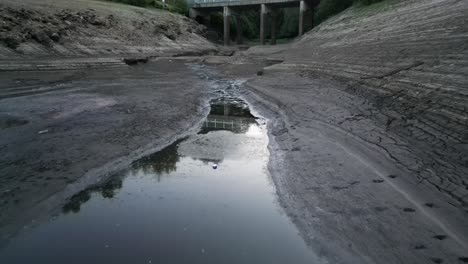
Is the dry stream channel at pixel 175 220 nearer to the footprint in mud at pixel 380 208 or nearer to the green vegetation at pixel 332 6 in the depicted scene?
the footprint in mud at pixel 380 208

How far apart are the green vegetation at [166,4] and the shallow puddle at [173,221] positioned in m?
43.1

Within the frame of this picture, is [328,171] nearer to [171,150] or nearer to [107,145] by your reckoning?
[171,150]

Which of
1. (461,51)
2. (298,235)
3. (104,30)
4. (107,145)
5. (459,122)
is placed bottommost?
(298,235)

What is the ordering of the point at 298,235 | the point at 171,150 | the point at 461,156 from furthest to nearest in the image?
the point at 171,150
the point at 461,156
the point at 298,235

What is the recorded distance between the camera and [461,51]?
385 inches

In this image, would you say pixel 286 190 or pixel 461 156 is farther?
pixel 286 190

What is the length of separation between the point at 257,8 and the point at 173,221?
57413 mm

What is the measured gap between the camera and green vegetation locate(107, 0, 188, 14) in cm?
4753

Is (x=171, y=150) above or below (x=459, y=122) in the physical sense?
below

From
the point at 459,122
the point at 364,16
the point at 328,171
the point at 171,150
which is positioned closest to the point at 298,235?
the point at 328,171

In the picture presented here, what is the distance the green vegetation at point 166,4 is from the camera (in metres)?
47.5

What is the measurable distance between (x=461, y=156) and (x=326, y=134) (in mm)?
4021

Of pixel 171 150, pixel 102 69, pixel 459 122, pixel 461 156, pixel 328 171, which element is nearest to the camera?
pixel 461 156

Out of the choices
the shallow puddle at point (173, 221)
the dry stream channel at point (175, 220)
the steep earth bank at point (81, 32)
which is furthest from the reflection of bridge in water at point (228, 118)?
the steep earth bank at point (81, 32)
